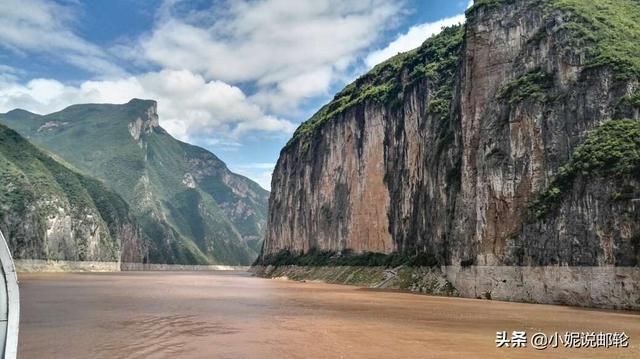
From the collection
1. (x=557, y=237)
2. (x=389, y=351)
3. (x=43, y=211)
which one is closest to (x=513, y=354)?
(x=389, y=351)

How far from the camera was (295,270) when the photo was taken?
116 metres

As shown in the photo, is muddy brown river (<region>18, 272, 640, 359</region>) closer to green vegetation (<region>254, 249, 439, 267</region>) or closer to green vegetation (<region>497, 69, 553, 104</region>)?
green vegetation (<region>497, 69, 553, 104</region>)

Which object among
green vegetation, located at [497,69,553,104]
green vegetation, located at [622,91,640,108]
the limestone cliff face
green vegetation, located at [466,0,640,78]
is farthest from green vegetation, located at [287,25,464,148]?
green vegetation, located at [622,91,640,108]

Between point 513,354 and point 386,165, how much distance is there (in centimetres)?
8196

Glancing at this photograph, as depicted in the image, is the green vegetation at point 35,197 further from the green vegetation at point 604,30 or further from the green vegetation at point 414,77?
the green vegetation at point 604,30

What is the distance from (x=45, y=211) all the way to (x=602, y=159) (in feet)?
456

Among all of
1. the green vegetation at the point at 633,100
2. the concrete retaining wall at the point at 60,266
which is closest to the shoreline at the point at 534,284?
the green vegetation at the point at 633,100

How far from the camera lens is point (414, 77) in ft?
307

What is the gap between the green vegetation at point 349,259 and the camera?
72625mm

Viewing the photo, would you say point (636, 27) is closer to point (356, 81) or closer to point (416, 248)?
point (416, 248)

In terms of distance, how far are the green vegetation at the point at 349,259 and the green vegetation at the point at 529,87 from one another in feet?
71.8

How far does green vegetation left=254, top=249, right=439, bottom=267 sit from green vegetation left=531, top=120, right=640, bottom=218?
21.4 metres

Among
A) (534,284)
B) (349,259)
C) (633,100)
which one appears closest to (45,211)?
(349,259)

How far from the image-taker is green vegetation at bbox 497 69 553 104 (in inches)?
2016
